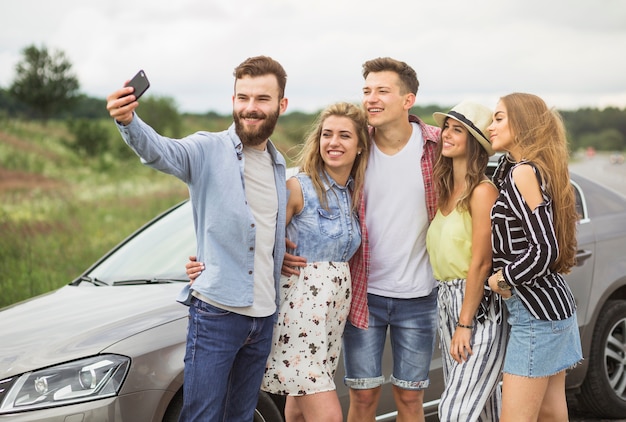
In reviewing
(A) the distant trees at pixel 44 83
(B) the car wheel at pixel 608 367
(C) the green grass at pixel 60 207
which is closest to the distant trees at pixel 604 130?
(C) the green grass at pixel 60 207

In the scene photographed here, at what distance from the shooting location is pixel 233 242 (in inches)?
114

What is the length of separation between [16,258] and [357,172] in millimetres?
6284

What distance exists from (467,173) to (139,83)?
1.50 m

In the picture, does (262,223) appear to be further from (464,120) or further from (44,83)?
(44,83)

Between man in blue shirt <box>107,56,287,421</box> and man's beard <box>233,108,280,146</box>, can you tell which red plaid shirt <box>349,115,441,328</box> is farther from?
man's beard <box>233,108,280,146</box>

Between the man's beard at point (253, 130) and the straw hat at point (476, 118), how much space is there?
871 millimetres

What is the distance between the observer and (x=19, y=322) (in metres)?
3.74

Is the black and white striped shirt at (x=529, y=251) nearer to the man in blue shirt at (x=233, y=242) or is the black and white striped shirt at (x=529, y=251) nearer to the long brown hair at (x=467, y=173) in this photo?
the long brown hair at (x=467, y=173)

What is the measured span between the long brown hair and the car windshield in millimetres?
1395

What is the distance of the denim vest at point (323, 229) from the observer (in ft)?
11.0

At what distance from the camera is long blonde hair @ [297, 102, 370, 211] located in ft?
11.5

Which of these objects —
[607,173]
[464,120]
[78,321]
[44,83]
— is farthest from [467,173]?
[44,83]

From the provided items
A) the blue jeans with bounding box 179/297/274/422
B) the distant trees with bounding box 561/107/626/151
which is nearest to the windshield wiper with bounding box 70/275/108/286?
the blue jeans with bounding box 179/297/274/422

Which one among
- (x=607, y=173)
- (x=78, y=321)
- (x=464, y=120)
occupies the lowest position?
(x=607, y=173)
